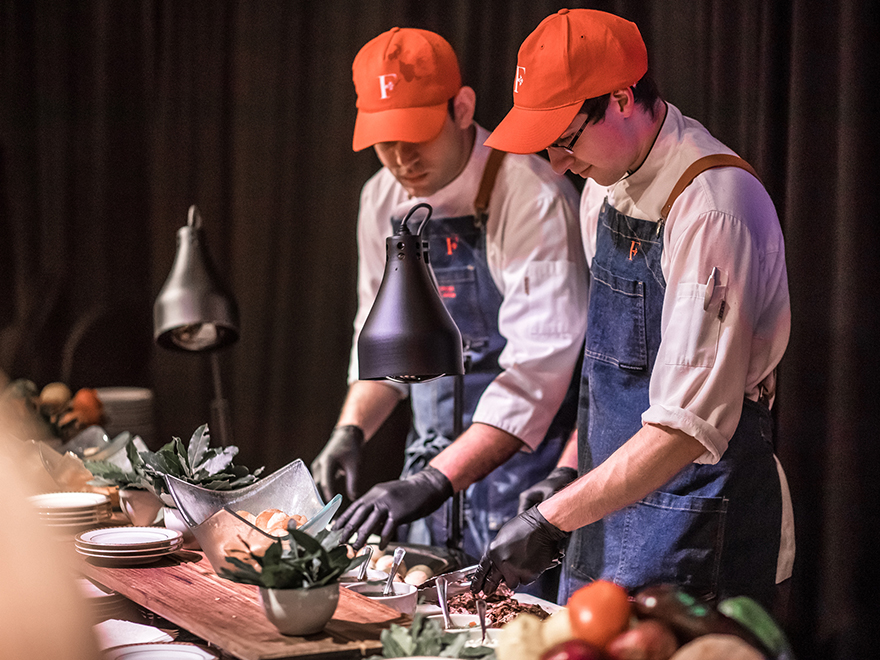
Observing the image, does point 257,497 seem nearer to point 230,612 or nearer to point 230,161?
point 230,612

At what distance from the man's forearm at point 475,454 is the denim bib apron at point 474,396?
0.66 feet

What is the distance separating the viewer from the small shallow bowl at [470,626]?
1.40 m

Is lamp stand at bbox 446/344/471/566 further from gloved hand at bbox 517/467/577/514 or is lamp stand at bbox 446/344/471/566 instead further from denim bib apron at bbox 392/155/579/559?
gloved hand at bbox 517/467/577/514

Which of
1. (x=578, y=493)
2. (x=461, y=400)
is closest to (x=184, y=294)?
(x=461, y=400)

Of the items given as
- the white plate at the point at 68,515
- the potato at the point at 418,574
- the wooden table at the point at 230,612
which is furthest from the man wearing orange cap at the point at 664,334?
the white plate at the point at 68,515

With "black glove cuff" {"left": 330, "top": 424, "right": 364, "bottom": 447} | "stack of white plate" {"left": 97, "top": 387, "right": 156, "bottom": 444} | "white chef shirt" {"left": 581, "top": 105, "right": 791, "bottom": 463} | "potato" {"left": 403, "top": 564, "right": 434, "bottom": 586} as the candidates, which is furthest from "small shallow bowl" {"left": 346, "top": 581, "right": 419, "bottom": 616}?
"stack of white plate" {"left": 97, "top": 387, "right": 156, "bottom": 444}

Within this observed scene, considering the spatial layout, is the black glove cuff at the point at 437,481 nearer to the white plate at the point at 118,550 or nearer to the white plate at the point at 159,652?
the white plate at the point at 118,550

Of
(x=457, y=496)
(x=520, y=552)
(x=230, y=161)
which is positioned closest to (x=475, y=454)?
(x=457, y=496)

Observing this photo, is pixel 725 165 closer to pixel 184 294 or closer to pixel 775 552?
pixel 775 552

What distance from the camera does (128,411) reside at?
3.40m

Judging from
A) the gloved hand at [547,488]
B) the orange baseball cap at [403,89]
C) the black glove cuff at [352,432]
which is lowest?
the black glove cuff at [352,432]

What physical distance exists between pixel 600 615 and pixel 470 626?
0.49 meters

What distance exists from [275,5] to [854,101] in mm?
2546

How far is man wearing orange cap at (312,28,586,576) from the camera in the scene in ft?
7.78
